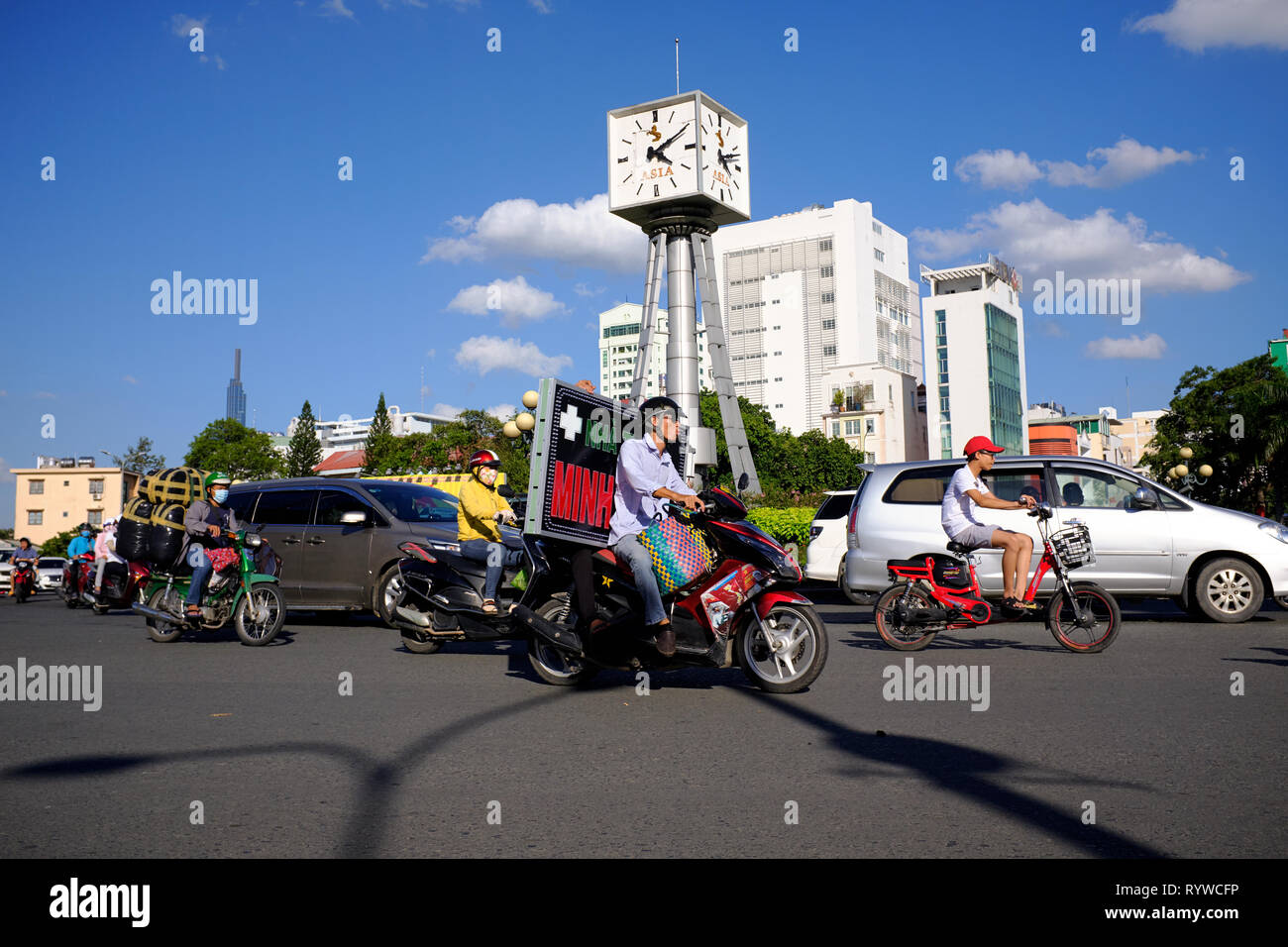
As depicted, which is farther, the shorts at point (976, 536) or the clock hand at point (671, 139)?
the clock hand at point (671, 139)

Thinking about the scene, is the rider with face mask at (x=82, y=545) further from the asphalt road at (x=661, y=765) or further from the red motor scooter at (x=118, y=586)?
the asphalt road at (x=661, y=765)

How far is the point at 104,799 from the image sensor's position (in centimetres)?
470

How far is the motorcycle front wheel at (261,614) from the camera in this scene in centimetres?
1146

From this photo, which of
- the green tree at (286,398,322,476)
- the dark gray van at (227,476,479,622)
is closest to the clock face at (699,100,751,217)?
the dark gray van at (227,476,479,622)

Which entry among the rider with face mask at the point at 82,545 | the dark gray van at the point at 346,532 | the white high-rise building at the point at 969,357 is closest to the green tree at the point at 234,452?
the rider with face mask at the point at 82,545

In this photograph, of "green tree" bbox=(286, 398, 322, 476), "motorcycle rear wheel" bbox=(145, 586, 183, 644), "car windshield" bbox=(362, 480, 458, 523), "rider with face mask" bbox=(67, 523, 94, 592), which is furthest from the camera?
"green tree" bbox=(286, 398, 322, 476)

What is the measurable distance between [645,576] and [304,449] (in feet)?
342

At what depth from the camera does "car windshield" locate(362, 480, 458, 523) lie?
13227 mm

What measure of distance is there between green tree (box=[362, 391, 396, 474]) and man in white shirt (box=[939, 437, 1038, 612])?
87570 millimetres

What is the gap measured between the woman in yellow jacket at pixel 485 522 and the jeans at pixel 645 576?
7.11 feet

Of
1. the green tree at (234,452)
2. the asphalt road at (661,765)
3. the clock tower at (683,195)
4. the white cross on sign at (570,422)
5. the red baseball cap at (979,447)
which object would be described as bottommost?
the asphalt road at (661,765)

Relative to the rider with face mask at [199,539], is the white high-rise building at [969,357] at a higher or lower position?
higher

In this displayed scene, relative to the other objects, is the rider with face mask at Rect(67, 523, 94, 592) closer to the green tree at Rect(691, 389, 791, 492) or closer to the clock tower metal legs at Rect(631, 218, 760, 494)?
the clock tower metal legs at Rect(631, 218, 760, 494)

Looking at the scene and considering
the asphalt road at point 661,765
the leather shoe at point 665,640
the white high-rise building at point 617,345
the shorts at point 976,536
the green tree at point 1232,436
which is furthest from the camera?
the white high-rise building at point 617,345
